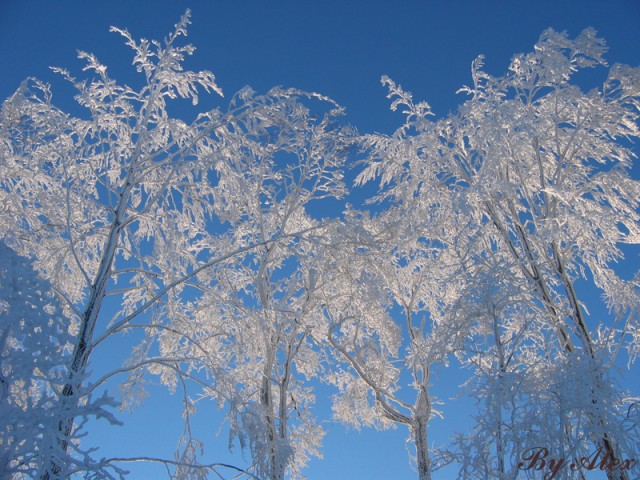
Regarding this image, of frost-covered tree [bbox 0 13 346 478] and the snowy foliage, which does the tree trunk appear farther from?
frost-covered tree [bbox 0 13 346 478]

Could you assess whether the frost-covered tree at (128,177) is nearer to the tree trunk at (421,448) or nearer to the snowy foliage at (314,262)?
the snowy foliage at (314,262)

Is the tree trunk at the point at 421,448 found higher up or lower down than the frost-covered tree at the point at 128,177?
lower down

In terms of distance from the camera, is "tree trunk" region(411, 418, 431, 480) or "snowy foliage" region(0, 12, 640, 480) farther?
"tree trunk" region(411, 418, 431, 480)

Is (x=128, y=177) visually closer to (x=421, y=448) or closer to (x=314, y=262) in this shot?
(x=314, y=262)

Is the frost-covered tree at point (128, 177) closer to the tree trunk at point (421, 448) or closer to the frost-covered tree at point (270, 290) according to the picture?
the frost-covered tree at point (270, 290)

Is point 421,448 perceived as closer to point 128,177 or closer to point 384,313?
point 384,313

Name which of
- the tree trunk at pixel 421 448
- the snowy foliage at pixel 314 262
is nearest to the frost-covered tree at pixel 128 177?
the snowy foliage at pixel 314 262

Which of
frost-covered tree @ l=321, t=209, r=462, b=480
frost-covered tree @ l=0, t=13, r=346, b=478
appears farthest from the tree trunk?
frost-covered tree @ l=0, t=13, r=346, b=478

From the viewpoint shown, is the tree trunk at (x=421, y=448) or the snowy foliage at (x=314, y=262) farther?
the tree trunk at (x=421, y=448)

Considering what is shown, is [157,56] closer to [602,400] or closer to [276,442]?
[276,442]

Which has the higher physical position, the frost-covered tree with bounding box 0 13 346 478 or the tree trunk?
the frost-covered tree with bounding box 0 13 346 478

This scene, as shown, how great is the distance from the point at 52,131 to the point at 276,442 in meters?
4.74

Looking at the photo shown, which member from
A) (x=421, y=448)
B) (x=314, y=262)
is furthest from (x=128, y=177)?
(x=421, y=448)

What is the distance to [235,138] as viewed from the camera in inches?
293
